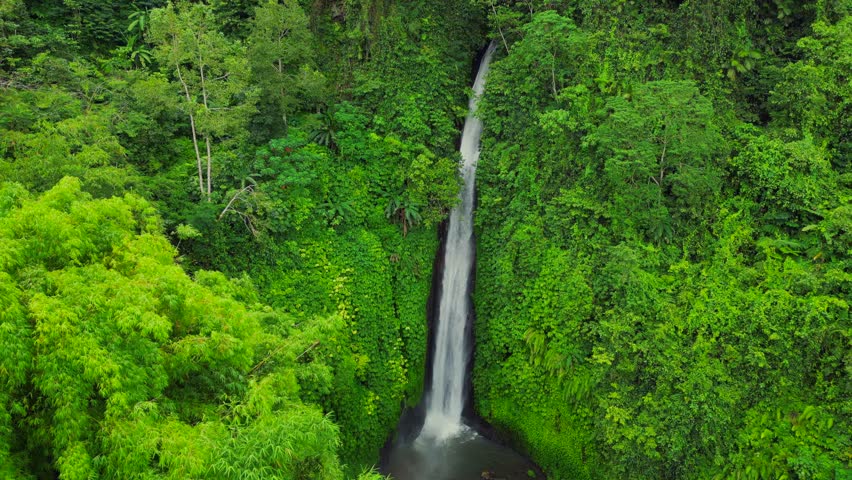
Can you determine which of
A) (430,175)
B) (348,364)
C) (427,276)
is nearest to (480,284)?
(427,276)

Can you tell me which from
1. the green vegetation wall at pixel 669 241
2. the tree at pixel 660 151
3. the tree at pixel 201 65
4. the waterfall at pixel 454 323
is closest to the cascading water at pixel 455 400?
the waterfall at pixel 454 323

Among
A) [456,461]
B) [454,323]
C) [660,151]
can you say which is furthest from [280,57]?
[456,461]

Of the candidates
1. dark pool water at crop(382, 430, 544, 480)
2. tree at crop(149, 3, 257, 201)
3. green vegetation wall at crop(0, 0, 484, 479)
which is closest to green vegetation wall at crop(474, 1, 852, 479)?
dark pool water at crop(382, 430, 544, 480)

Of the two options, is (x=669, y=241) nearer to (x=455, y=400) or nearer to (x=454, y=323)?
(x=454, y=323)

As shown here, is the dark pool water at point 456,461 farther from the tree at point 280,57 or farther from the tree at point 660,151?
the tree at point 280,57

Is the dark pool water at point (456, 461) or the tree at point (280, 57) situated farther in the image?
the tree at point (280, 57)

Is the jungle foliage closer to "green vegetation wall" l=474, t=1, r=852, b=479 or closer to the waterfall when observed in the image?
"green vegetation wall" l=474, t=1, r=852, b=479
